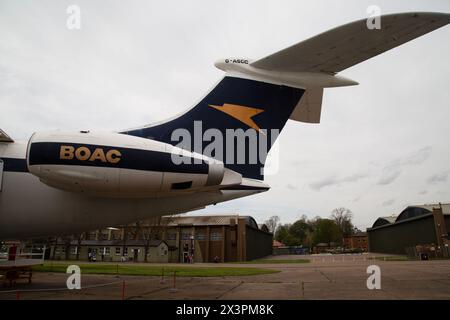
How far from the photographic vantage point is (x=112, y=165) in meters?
6.38

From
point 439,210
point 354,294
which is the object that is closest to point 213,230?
point 439,210

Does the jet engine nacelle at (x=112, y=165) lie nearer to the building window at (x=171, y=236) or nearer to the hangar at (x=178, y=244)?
the hangar at (x=178, y=244)

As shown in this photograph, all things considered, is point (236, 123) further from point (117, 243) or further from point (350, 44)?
point (117, 243)

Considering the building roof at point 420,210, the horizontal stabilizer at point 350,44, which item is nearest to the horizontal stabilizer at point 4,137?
the horizontal stabilizer at point 350,44

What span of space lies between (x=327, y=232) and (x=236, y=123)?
93.4 metres

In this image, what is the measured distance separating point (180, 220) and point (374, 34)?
42614mm

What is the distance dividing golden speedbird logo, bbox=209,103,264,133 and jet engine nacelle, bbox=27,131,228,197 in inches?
62.1

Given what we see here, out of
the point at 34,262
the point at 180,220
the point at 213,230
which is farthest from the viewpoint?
the point at 180,220

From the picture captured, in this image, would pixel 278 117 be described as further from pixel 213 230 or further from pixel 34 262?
pixel 213 230

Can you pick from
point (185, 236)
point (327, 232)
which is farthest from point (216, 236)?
point (327, 232)

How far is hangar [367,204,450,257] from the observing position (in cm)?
3628

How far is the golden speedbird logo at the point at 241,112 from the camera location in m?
8.09

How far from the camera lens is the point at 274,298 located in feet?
27.8

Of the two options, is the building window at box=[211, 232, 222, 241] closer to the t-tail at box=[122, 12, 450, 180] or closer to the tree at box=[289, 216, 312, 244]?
the t-tail at box=[122, 12, 450, 180]
